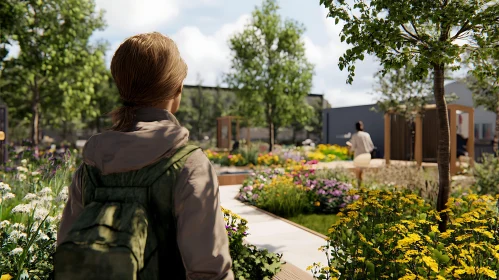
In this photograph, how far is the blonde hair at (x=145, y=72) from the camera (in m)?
1.36

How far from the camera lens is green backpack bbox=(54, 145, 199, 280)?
1166 millimetres

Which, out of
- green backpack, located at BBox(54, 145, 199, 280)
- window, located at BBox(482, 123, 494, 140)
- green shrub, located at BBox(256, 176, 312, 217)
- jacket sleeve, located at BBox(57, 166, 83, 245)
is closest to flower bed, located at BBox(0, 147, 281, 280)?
jacket sleeve, located at BBox(57, 166, 83, 245)

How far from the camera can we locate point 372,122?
27.6m

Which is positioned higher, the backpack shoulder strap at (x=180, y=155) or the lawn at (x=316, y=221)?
the backpack shoulder strap at (x=180, y=155)

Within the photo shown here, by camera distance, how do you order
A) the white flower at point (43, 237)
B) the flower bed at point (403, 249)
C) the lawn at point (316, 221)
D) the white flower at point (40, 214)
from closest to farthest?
the flower bed at point (403, 249) < the white flower at point (43, 237) < the white flower at point (40, 214) < the lawn at point (316, 221)

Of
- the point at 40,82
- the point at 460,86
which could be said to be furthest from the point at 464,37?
the point at 460,86

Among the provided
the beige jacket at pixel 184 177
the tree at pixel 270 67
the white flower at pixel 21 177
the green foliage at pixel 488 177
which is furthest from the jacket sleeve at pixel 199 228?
the tree at pixel 270 67

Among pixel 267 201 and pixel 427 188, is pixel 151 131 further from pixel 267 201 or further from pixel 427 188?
pixel 267 201

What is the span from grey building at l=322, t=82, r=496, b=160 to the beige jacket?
24.9m

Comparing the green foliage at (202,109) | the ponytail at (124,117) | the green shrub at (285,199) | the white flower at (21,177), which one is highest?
the green foliage at (202,109)

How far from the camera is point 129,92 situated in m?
1.41

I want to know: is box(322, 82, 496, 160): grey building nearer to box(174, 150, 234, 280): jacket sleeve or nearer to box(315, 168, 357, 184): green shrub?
box(315, 168, 357, 184): green shrub

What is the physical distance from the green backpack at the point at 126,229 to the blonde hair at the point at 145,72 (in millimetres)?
221

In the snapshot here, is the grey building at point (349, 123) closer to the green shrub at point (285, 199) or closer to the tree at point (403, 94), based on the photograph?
the tree at point (403, 94)
